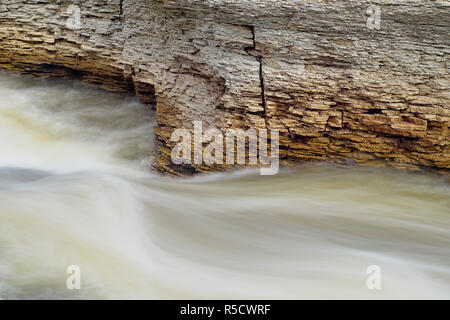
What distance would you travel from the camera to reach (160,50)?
5715 mm

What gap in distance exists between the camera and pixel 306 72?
4953mm

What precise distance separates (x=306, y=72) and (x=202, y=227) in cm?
200

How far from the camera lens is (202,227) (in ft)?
13.8

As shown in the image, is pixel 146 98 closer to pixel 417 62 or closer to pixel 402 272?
pixel 417 62

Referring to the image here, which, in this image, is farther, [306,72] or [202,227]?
[306,72]

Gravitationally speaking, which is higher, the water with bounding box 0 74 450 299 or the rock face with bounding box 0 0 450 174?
the rock face with bounding box 0 0 450 174

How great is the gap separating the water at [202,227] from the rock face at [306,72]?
0.38m

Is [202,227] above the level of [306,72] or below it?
below

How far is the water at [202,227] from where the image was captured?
10.5 feet

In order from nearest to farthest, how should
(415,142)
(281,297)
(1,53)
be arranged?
(281,297) → (415,142) → (1,53)

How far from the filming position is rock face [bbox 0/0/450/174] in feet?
15.3

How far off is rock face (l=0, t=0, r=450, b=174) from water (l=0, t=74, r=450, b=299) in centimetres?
38

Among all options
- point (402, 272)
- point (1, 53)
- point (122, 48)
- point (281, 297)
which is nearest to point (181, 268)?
point (281, 297)

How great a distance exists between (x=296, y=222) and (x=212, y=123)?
169 centimetres
